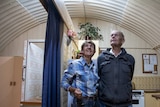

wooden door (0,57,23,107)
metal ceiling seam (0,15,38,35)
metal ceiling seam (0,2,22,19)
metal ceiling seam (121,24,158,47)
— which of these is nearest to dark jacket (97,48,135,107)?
wooden door (0,57,23,107)

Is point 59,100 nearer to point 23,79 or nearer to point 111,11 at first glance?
point 23,79

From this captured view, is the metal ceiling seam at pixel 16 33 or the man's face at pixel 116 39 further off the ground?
the metal ceiling seam at pixel 16 33

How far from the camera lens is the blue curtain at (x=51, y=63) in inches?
95.7

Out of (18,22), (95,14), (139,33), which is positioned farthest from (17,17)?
(139,33)

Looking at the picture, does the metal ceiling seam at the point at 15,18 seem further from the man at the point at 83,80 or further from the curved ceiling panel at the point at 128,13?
the man at the point at 83,80

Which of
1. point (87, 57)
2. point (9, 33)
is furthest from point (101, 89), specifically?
point (9, 33)

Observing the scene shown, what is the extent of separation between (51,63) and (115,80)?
100 centimetres

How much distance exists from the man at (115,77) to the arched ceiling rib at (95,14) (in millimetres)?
2579

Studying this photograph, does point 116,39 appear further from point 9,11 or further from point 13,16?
point 13,16

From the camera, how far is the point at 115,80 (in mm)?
1870

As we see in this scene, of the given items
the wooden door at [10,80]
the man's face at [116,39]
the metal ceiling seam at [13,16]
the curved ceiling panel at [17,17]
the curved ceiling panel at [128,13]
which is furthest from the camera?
the metal ceiling seam at [13,16]

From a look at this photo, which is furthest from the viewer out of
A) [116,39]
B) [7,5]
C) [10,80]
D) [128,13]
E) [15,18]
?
[15,18]

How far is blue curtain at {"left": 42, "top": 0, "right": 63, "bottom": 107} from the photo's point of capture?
2.43 metres

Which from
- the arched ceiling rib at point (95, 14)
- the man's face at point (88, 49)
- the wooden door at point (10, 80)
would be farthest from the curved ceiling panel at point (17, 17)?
the man's face at point (88, 49)
